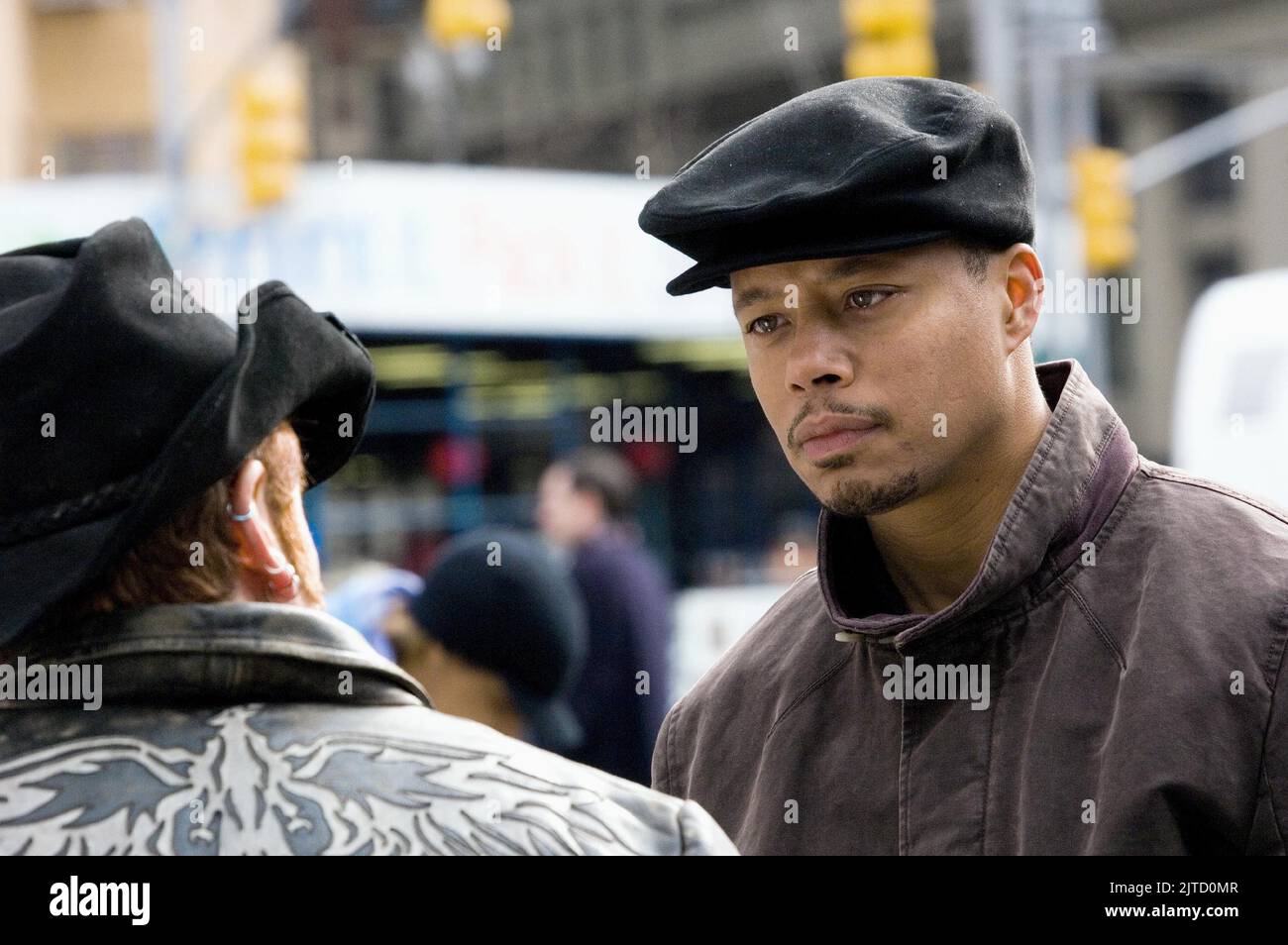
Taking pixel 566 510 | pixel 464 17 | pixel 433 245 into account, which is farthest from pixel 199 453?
pixel 433 245

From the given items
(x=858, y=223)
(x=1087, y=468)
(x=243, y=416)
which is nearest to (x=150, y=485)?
(x=243, y=416)

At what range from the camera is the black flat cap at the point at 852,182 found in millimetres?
2617

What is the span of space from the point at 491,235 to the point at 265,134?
326 centimetres

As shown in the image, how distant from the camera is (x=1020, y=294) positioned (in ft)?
9.05

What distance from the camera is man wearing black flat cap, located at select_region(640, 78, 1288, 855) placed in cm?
246

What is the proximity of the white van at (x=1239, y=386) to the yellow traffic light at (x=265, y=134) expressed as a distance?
24.5ft

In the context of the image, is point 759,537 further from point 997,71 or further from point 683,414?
point 997,71

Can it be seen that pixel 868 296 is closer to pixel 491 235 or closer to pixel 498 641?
pixel 498 641

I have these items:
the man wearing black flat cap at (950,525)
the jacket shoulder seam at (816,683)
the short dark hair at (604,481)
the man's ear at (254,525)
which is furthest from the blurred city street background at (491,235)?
the man's ear at (254,525)

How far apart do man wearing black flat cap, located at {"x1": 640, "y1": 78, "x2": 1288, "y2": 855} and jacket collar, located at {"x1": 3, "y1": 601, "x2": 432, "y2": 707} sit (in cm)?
80

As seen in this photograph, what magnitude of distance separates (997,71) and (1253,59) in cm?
1736

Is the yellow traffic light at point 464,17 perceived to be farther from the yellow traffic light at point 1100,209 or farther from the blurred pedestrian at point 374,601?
the blurred pedestrian at point 374,601

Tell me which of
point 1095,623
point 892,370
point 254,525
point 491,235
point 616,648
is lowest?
point 616,648

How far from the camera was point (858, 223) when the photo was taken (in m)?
2.65
